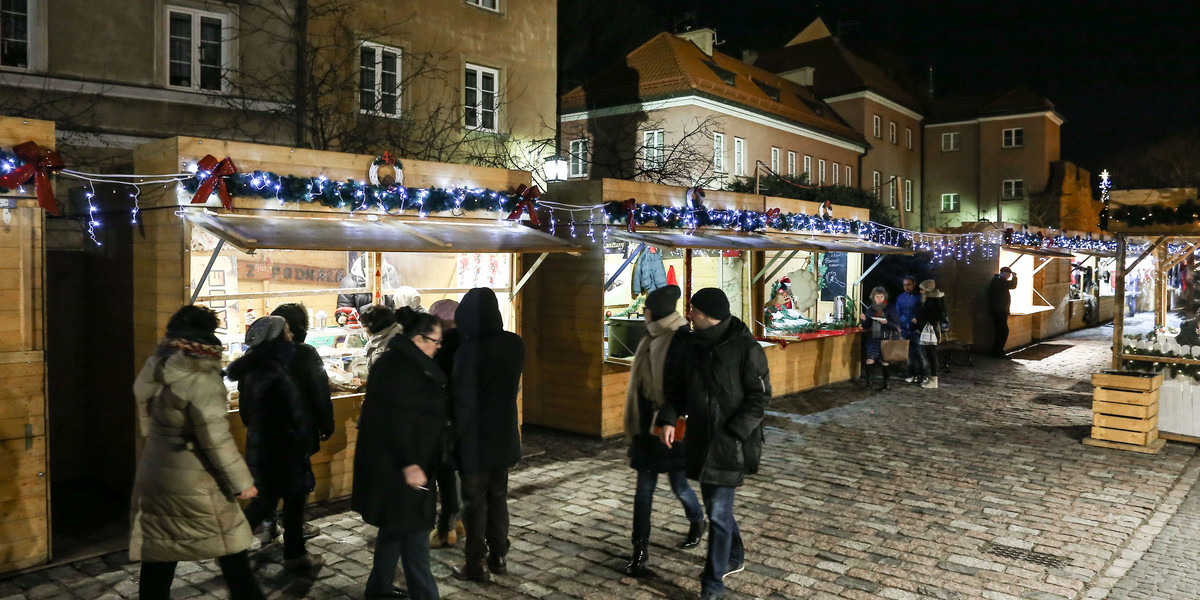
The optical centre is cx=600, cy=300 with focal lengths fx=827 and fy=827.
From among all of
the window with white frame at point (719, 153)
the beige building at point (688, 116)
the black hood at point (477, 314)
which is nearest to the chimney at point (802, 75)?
the beige building at point (688, 116)

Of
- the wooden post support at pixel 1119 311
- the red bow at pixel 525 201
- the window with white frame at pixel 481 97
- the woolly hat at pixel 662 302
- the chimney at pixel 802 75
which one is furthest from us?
the chimney at pixel 802 75

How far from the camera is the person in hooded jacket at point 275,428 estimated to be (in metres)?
5.34

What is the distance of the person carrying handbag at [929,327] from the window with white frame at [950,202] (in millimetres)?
33492

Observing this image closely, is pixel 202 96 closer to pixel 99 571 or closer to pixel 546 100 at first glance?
pixel 546 100

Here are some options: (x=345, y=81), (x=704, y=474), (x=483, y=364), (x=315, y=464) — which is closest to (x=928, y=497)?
(x=704, y=474)

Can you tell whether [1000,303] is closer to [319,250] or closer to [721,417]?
[721,417]

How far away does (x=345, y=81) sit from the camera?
14570mm

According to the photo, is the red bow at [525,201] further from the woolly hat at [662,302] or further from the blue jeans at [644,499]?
the blue jeans at [644,499]

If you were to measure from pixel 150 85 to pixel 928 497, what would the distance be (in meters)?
12.1

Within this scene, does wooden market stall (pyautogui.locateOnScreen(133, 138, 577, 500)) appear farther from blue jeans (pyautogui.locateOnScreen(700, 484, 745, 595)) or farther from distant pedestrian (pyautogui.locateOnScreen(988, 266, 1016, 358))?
distant pedestrian (pyautogui.locateOnScreen(988, 266, 1016, 358))

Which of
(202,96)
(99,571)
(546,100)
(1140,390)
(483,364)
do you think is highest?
(546,100)

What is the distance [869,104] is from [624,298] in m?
29.0

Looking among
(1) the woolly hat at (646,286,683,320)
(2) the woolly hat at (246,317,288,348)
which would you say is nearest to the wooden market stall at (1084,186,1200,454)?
(1) the woolly hat at (646,286,683,320)

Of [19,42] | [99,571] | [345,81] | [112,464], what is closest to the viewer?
[99,571]
